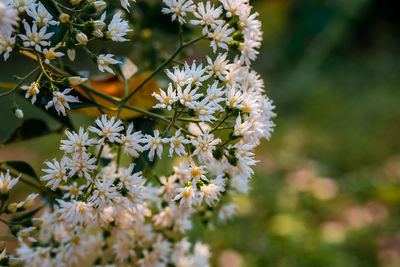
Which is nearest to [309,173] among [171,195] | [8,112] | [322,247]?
[322,247]

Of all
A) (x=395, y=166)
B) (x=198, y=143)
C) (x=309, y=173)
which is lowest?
(x=198, y=143)

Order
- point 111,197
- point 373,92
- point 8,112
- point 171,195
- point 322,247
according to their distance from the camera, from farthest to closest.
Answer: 1. point 8,112
2. point 373,92
3. point 322,247
4. point 171,195
5. point 111,197

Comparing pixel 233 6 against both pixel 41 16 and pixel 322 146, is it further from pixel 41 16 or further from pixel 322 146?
pixel 322 146

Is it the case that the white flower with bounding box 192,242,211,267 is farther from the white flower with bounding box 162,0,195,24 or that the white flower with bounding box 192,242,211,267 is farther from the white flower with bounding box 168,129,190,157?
the white flower with bounding box 162,0,195,24

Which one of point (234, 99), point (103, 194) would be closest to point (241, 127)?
point (234, 99)

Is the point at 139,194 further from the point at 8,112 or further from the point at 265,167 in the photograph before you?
the point at 8,112

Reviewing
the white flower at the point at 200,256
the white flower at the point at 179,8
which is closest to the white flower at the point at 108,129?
the white flower at the point at 179,8
